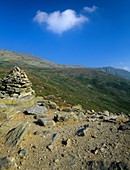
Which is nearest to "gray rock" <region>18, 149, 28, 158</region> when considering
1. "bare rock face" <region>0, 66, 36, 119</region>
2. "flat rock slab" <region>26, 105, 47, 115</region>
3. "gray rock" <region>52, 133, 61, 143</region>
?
"gray rock" <region>52, 133, 61, 143</region>

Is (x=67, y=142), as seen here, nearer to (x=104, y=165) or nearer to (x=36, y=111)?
(x=104, y=165)

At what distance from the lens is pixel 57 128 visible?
69.4 ft

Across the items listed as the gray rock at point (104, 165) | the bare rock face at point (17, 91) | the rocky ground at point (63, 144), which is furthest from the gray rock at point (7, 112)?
the gray rock at point (104, 165)

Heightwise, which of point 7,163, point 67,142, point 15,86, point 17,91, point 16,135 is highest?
point 15,86

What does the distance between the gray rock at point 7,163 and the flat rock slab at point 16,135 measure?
7.30ft

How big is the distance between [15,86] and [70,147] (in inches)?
672

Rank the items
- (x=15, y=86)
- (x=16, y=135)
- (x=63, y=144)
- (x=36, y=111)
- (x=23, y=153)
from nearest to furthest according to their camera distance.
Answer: (x=23, y=153) → (x=63, y=144) → (x=16, y=135) → (x=36, y=111) → (x=15, y=86)

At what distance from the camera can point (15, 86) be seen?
1240 inches

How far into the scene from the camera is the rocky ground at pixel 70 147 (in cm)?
1479

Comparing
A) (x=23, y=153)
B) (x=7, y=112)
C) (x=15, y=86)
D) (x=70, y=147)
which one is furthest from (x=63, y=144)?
(x=15, y=86)

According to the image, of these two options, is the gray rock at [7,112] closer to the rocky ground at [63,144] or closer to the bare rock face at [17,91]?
the rocky ground at [63,144]

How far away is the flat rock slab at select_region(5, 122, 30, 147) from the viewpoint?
18173 millimetres

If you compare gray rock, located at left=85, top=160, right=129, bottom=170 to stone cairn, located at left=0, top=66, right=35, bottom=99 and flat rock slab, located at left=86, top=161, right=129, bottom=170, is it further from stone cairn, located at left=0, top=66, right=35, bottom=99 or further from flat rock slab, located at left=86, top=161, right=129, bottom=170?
stone cairn, located at left=0, top=66, right=35, bottom=99

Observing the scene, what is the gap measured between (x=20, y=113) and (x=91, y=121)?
9.14 metres
